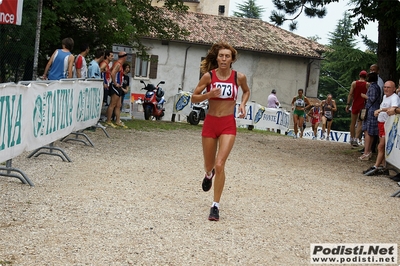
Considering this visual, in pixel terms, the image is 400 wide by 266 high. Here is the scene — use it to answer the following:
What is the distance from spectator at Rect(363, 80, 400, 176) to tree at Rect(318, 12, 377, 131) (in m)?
4.83

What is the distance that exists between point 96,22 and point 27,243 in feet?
60.0

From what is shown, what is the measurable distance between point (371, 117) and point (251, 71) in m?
39.9

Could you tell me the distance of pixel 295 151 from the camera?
20.5 m

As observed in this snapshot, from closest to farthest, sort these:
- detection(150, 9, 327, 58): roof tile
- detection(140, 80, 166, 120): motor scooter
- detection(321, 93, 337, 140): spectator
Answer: detection(140, 80, 166, 120): motor scooter → detection(321, 93, 337, 140): spectator → detection(150, 9, 327, 58): roof tile

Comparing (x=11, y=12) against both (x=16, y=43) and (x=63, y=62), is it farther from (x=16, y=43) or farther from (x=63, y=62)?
(x=16, y=43)

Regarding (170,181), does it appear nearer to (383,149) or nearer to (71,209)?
(71,209)

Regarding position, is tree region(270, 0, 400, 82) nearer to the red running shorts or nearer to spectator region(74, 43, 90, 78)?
spectator region(74, 43, 90, 78)

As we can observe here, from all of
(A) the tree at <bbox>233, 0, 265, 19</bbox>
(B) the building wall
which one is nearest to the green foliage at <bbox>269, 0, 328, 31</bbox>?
(B) the building wall

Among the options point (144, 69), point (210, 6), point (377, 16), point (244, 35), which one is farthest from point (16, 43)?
point (210, 6)

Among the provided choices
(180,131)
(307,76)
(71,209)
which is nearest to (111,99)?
(180,131)

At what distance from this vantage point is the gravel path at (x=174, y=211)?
7113mm

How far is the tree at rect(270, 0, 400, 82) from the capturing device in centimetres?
1686

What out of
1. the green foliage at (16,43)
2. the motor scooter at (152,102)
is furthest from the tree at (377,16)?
the motor scooter at (152,102)

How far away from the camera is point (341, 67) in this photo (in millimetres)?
36531
